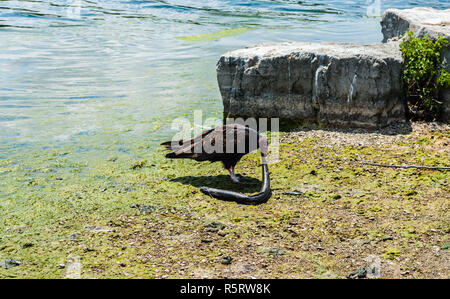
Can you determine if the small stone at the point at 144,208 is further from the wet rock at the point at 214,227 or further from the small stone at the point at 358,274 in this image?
the small stone at the point at 358,274

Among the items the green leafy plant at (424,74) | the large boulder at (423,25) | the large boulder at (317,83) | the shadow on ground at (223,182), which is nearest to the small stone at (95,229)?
the shadow on ground at (223,182)

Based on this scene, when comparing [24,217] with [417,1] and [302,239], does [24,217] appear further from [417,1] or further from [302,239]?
[417,1]

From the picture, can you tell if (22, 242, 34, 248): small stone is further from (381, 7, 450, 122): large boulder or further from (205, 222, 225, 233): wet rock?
(381, 7, 450, 122): large boulder

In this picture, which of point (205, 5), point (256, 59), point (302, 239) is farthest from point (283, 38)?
point (302, 239)

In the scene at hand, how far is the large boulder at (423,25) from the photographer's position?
687 cm

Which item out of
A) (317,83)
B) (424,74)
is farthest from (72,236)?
(424,74)

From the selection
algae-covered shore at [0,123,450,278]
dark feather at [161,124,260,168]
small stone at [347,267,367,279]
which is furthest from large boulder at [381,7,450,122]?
small stone at [347,267,367,279]

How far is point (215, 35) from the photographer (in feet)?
56.2

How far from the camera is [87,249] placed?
416 cm

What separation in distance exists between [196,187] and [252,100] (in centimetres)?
242

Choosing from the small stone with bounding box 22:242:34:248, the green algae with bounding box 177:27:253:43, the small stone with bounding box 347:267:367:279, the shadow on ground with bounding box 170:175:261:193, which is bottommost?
the shadow on ground with bounding box 170:175:261:193

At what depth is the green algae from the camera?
16.5 m

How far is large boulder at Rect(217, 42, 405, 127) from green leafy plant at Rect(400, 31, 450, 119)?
0.60 ft

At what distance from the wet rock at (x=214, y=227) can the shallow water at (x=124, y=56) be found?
2.90 m
